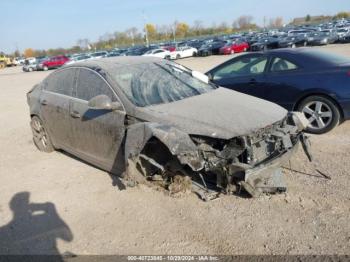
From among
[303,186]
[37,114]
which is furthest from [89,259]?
[37,114]

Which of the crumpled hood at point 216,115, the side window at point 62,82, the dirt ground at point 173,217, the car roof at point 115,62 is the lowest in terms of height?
the dirt ground at point 173,217

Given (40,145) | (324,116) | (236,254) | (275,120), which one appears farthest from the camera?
(40,145)

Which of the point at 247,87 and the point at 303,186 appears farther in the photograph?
the point at 247,87

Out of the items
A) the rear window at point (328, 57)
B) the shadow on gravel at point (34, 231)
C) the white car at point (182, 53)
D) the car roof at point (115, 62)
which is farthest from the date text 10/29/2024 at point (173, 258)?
the white car at point (182, 53)

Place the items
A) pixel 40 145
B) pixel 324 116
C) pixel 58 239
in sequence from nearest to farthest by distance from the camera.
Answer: pixel 58 239 < pixel 324 116 < pixel 40 145

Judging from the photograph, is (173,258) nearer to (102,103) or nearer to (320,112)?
(102,103)

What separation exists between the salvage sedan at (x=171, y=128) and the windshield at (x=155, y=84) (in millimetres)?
13

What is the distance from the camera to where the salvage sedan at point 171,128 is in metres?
3.45

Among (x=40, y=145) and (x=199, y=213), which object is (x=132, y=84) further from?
(x=40, y=145)

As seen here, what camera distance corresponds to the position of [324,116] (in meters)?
5.65

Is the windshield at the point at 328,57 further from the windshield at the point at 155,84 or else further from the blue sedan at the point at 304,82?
the windshield at the point at 155,84

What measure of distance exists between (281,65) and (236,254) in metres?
4.16

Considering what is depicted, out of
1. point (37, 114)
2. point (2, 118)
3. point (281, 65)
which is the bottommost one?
point (2, 118)

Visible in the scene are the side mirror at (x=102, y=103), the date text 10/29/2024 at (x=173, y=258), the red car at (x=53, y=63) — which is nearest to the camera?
the date text 10/29/2024 at (x=173, y=258)
